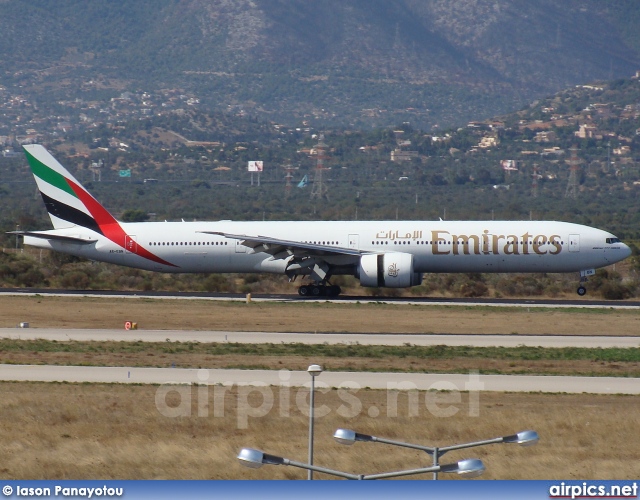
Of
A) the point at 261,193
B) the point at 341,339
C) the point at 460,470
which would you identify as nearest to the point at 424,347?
the point at 341,339

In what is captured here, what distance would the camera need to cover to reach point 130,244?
4969cm

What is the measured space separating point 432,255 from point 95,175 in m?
149

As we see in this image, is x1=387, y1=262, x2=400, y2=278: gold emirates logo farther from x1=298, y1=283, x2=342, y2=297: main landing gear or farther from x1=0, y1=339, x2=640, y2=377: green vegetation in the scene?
x1=0, y1=339, x2=640, y2=377: green vegetation

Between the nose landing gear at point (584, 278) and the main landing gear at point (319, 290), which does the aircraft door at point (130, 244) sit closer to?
the main landing gear at point (319, 290)

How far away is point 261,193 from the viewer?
156750mm

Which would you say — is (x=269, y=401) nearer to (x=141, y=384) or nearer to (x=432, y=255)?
(x=141, y=384)

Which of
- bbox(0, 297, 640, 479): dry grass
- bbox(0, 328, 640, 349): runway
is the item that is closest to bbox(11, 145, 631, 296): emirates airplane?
bbox(0, 328, 640, 349): runway

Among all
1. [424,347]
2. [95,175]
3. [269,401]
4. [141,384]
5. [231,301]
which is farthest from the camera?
[95,175]

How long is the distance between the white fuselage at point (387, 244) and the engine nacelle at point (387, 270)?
101cm

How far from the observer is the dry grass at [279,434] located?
17.9 m

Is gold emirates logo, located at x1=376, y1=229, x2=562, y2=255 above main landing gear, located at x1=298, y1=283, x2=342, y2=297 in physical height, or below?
above

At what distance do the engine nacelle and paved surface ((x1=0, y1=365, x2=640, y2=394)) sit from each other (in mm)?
19961

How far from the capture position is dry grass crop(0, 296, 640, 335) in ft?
121
